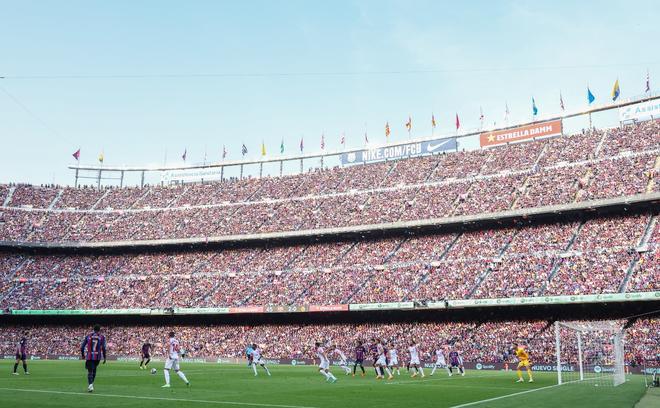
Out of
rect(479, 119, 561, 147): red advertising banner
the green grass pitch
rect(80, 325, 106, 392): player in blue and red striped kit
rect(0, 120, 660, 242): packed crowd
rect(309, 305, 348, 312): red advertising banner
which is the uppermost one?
rect(479, 119, 561, 147): red advertising banner

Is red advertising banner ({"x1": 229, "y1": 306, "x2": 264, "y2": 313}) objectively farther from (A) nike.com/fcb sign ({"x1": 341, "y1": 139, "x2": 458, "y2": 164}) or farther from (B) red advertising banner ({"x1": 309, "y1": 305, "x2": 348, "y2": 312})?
(A) nike.com/fcb sign ({"x1": 341, "y1": 139, "x2": 458, "y2": 164})

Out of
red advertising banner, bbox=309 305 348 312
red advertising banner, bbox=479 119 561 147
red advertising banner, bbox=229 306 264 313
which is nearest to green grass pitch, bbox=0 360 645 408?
red advertising banner, bbox=309 305 348 312

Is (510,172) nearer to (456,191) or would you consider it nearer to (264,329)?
(456,191)

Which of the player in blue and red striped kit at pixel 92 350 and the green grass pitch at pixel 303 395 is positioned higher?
the player in blue and red striped kit at pixel 92 350

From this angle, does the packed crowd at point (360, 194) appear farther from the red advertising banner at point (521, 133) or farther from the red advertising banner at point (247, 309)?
the red advertising banner at point (247, 309)

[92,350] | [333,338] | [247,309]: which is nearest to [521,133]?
[333,338]

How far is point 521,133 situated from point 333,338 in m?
31.9

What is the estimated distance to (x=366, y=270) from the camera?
59562 mm

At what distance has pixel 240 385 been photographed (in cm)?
2600

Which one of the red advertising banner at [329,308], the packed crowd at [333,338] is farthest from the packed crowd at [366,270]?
the packed crowd at [333,338]

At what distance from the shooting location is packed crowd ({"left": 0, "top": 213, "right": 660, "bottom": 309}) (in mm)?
47531

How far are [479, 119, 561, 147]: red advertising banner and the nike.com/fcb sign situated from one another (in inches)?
164

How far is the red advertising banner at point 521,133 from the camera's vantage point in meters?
66.4

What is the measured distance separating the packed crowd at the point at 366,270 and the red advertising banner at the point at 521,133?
15815mm
